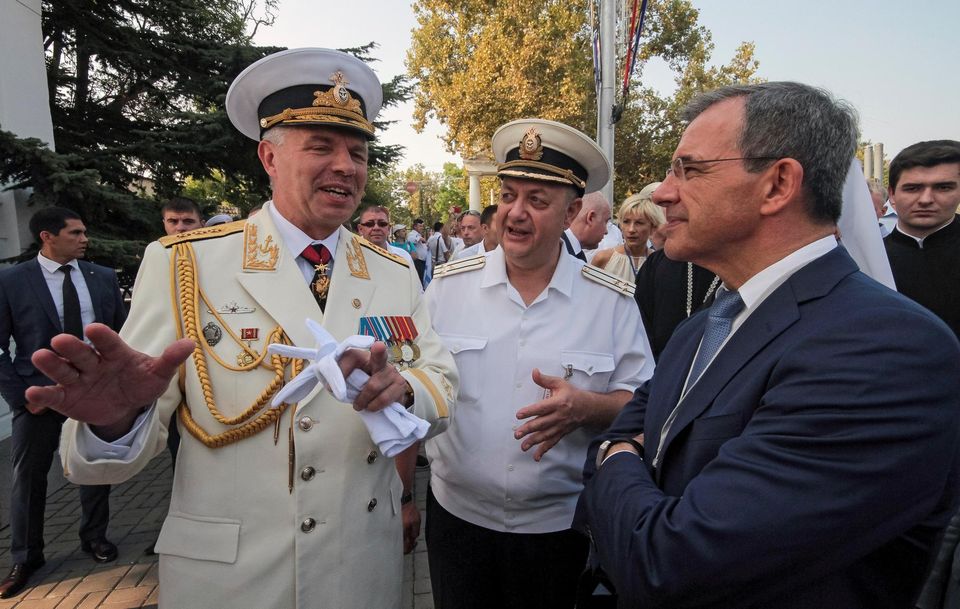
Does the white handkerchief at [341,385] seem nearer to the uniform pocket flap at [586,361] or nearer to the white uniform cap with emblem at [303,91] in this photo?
the white uniform cap with emblem at [303,91]

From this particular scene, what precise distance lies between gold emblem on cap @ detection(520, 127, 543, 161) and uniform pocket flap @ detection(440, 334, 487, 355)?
819 millimetres

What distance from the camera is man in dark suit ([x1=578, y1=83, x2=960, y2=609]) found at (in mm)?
992

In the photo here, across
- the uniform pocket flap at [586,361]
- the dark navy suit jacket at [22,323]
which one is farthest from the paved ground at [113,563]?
the uniform pocket flap at [586,361]

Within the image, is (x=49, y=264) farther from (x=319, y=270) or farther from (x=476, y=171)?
(x=476, y=171)

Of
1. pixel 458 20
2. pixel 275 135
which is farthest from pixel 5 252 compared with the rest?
pixel 458 20

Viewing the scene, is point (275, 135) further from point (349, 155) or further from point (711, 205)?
point (711, 205)

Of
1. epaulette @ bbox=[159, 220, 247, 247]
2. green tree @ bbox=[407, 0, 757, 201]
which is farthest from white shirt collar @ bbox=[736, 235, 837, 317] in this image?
green tree @ bbox=[407, 0, 757, 201]

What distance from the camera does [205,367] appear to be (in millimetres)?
1562

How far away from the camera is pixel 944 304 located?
3279 millimetres

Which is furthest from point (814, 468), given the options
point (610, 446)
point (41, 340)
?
point (41, 340)

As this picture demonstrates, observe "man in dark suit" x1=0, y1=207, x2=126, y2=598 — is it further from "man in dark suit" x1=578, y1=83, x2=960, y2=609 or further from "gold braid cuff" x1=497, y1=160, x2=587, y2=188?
"man in dark suit" x1=578, y1=83, x2=960, y2=609

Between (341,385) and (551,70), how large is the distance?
1907cm

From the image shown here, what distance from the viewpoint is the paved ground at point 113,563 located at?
340 cm

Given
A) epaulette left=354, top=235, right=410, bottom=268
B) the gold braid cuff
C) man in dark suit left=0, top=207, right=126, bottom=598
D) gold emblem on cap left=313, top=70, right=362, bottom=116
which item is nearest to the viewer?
gold emblem on cap left=313, top=70, right=362, bottom=116
